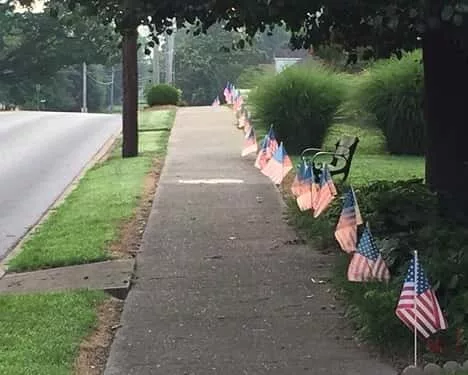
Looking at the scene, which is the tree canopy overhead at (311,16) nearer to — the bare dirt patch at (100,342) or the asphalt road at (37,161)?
the bare dirt patch at (100,342)

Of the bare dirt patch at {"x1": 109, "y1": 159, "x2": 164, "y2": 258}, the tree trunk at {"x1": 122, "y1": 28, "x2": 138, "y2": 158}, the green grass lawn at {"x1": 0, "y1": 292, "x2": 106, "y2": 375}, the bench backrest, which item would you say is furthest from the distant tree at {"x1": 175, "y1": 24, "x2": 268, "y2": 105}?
the green grass lawn at {"x1": 0, "y1": 292, "x2": 106, "y2": 375}

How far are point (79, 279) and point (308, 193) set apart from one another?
146 inches

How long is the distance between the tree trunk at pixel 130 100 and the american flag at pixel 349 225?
11569 millimetres

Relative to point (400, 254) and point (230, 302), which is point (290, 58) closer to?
point (400, 254)

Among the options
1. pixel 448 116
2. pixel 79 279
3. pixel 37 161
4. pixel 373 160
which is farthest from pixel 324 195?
pixel 37 161

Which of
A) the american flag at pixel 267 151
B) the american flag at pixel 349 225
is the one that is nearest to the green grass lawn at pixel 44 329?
the american flag at pixel 349 225

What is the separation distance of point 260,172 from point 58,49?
1776 inches

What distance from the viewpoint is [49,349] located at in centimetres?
581

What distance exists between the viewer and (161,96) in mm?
43281

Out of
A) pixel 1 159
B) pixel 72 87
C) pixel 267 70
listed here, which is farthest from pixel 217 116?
pixel 72 87

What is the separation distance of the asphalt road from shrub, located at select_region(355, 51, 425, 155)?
21.0 ft

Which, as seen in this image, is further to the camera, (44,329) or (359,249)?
(359,249)

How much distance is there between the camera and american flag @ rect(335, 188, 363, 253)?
8008 mm

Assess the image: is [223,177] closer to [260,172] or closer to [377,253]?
[260,172]
